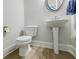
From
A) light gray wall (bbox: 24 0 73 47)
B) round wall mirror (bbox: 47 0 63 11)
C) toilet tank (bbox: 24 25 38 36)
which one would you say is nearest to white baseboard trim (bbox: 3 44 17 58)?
toilet tank (bbox: 24 25 38 36)

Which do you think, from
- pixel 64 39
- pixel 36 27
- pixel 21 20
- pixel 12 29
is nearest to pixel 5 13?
pixel 12 29

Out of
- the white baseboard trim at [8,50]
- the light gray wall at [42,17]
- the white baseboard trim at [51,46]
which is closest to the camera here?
the white baseboard trim at [8,50]

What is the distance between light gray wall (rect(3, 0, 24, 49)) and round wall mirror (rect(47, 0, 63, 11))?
A: 3.25 ft

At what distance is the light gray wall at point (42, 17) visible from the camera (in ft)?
9.00

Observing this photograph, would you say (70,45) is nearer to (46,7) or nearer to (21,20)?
(46,7)

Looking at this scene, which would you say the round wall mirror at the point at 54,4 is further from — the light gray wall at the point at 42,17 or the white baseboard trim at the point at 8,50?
the white baseboard trim at the point at 8,50

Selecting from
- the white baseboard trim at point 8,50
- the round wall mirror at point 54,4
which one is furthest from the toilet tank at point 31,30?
the round wall mirror at point 54,4

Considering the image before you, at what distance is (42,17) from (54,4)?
579 millimetres

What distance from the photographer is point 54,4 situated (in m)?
2.86

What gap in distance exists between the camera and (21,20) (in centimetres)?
318

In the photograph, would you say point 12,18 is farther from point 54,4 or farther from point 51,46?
point 51,46

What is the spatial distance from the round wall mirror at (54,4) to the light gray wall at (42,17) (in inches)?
4.6

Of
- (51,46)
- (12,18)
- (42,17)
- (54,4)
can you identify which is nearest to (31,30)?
(42,17)

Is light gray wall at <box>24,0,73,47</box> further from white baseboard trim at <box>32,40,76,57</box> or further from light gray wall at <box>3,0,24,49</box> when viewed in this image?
light gray wall at <box>3,0,24,49</box>
